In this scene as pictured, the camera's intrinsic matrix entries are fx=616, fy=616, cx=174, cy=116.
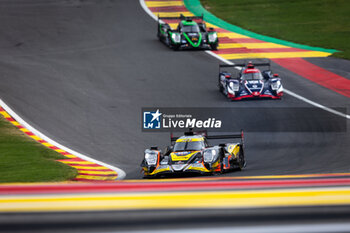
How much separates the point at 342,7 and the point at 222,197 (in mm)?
36391

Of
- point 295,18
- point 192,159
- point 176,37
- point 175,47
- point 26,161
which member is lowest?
point 26,161

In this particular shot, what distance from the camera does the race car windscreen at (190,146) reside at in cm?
1562

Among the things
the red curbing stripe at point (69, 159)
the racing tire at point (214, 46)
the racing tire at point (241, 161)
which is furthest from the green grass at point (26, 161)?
the racing tire at point (214, 46)

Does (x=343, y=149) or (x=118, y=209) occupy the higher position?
(x=118, y=209)

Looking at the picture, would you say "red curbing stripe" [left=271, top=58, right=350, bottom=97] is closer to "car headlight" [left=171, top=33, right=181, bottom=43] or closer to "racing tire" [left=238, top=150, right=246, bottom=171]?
"car headlight" [left=171, top=33, right=181, bottom=43]

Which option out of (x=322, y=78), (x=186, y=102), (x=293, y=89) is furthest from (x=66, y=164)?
(x=322, y=78)

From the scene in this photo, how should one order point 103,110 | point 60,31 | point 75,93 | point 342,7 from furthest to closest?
point 342,7, point 60,31, point 75,93, point 103,110

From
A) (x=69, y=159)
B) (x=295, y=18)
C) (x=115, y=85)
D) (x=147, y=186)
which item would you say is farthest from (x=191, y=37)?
(x=147, y=186)

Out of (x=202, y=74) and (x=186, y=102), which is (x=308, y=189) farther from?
(x=202, y=74)

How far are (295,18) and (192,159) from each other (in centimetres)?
2586

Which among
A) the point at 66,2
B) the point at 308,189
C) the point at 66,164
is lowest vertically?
the point at 66,164

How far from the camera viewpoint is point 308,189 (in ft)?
22.5

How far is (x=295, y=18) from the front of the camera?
1531 inches

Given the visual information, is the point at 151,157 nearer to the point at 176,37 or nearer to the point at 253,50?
the point at 176,37
